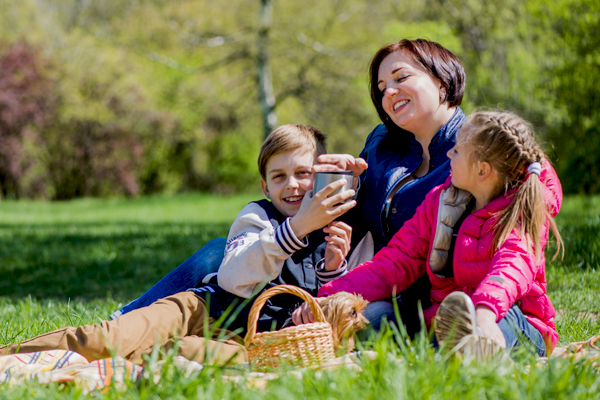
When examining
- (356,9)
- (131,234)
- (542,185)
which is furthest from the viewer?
(356,9)

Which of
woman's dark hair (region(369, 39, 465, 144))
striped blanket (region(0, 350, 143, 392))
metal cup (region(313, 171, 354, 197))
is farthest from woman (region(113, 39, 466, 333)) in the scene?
striped blanket (region(0, 350, 143, 392))

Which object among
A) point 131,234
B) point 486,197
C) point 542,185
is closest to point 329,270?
point 486,197

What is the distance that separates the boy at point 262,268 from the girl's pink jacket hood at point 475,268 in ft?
0.70

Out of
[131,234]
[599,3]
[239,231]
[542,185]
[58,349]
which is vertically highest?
[599,3]

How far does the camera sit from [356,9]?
17812mm

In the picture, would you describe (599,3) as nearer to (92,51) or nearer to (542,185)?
(542,185)

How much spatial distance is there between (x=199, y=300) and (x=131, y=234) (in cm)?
579

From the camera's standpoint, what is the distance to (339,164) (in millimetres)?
2914

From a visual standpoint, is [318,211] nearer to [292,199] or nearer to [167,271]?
[292,199]

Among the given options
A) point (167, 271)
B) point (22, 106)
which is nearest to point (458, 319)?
point (167, 271)

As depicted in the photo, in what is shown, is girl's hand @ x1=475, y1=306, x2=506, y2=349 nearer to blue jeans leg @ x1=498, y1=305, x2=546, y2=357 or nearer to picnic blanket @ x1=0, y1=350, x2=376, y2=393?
blue jeans leg @ x1=498, y1=305, x2=546, y2=357

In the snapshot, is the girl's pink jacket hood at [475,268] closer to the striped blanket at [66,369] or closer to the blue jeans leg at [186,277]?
the blue jeans leg at [186,277]

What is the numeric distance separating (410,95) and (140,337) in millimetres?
1730

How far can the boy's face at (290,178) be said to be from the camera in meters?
3.01
